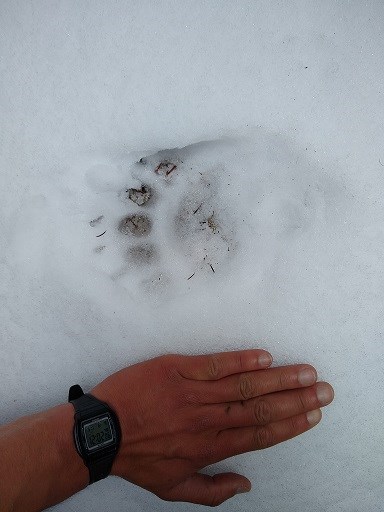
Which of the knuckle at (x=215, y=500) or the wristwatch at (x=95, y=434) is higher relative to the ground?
the wristwatch at (x=95, y=434)

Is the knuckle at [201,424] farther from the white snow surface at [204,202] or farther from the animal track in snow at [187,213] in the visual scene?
the animal track in snow at [187,213]

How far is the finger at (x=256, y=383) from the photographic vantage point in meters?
1.01

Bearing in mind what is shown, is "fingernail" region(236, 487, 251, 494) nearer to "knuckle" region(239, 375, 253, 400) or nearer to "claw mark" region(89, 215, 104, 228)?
"knuckle" region(239, 375, 253, 400)

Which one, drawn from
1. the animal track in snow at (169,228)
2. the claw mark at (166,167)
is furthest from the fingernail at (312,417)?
the claw mark at (166,167)

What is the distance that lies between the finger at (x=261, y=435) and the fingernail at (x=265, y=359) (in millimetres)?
137

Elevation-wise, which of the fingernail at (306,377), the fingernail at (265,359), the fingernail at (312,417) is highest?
the fingernail at (265,359)

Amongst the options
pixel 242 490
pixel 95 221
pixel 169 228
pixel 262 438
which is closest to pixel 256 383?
pixel 262 438

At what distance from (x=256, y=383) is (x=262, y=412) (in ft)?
0.22

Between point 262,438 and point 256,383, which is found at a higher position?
point 256,383

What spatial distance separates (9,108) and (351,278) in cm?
79

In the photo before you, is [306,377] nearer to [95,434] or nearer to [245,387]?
[245,387]

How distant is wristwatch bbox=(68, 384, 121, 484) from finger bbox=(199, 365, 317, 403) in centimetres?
20

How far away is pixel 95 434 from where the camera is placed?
97 centimetres

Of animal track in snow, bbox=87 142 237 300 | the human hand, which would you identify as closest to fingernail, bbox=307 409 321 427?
the human hand
